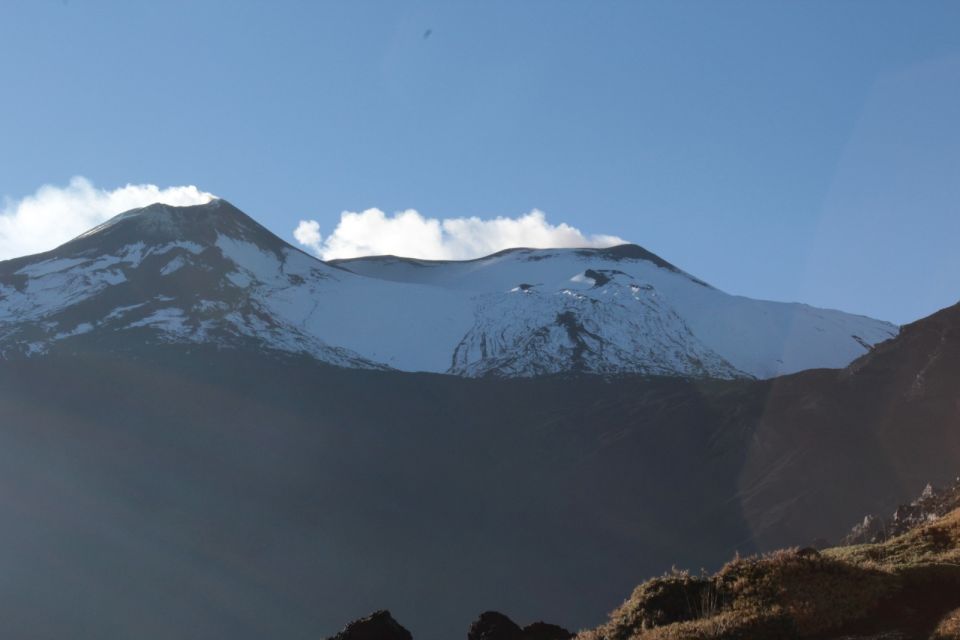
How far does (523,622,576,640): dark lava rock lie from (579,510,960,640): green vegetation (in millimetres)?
1593

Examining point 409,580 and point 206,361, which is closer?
point 409,580

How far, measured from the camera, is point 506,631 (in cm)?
1570

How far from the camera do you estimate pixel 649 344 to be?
499ft

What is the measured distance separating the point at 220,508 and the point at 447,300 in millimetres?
68481

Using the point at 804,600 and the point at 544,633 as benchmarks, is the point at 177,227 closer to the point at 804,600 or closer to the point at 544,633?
the point at 544,633

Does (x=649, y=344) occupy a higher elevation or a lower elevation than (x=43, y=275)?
lower

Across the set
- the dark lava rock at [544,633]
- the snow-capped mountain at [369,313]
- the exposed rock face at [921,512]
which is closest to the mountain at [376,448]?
the snow-capped mountain at [369,313]

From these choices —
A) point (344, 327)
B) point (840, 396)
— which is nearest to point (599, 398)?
point (840, 396)

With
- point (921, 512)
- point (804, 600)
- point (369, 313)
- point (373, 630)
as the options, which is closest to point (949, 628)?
point (804, 600)

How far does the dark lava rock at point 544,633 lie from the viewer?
1562cm

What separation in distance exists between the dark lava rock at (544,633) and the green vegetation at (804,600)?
1593 mm

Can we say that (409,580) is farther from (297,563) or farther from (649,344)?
(649,344)

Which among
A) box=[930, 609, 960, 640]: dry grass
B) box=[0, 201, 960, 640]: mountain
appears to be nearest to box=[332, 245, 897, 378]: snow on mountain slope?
box=[0, 201, 960, 640]: mountain

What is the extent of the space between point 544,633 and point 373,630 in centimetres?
232
